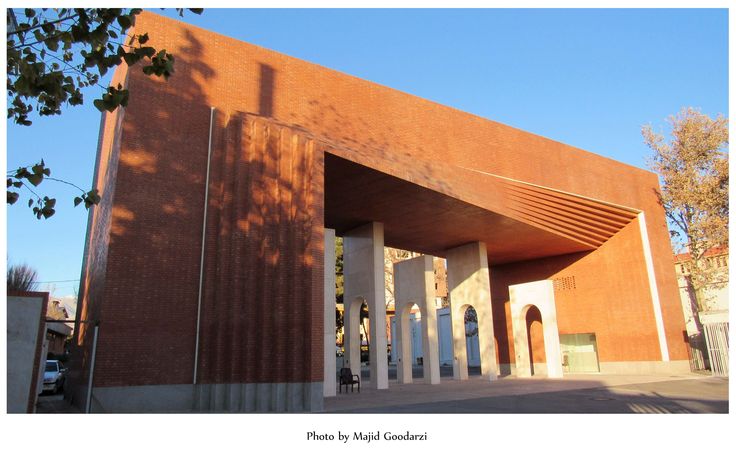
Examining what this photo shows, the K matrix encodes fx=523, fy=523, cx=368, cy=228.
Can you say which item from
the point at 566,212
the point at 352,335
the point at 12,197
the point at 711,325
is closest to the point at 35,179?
the point at 12,197

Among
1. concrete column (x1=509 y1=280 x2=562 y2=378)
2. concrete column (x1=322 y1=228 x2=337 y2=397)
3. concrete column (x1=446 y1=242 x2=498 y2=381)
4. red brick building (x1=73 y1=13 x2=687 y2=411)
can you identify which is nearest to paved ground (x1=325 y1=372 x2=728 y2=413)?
concrete column (x1=322 y1=228 x2=337 y2=397)

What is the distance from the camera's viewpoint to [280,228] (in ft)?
39.2

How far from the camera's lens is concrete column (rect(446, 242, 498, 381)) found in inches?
814

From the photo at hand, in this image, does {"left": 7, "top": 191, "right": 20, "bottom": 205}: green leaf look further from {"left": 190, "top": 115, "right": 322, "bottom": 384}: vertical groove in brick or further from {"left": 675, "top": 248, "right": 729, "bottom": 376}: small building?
{"left": 675, "top": 248, "right": 729, "bottom": 376}: small building

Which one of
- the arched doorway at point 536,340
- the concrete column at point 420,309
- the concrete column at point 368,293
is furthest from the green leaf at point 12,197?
the arched doorway at point 536,340

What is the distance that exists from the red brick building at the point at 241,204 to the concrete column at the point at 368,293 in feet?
3.32

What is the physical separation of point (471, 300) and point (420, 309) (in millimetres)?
2406

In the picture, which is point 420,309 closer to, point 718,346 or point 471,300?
point 471,300

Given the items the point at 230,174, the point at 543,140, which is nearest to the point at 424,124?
the point at 543,140

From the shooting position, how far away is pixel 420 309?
67.3 ft

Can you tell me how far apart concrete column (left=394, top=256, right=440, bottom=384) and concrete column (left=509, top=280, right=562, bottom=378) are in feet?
12.9

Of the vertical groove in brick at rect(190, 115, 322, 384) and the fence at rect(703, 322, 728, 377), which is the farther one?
the fence at rect(703, 322, 728, 377)

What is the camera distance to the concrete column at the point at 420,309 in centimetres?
1966

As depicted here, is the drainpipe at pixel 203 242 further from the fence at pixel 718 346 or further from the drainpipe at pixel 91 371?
the fence at pixel 718 346
